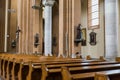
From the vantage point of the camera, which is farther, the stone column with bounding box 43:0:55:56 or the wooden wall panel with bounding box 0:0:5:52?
the wooden wall panel with bounding box 0:0:5:52

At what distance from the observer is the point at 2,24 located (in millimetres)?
20438

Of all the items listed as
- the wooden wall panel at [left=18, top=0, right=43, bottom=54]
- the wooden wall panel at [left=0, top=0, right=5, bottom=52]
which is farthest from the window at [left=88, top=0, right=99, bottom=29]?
the wooden wall panel at [left=0, top=0, right=5, bottom=52]

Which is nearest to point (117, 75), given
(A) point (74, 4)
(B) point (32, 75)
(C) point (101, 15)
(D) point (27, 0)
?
(B) point (32, 75)

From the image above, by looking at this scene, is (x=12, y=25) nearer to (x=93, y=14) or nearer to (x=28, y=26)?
(x=28, y=26)

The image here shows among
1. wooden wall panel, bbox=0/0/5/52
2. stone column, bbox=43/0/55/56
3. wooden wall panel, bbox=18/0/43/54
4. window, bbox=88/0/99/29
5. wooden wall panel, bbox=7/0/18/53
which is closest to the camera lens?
stone column, bbox=43/0/55/56

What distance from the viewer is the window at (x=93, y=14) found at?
15.0 meters

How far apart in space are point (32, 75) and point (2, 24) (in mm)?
17166

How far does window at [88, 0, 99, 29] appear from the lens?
15047mm

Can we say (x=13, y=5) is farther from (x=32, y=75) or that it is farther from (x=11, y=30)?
(x=32, y=75)

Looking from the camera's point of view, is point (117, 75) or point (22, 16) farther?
point (22, 16)

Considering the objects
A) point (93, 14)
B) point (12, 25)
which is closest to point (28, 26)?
point (12, 25)

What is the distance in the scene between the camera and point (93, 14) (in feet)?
51.1

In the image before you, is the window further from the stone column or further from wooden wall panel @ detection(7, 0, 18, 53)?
wooden wall panel @ detection(7, 0, 18, 53)

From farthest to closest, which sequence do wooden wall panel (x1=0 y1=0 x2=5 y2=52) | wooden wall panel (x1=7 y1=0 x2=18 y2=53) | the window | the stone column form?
wooden wall panel (x1=0 y1=0 x2=5 y2=52) < wooden wall panel (x1=7 y1=0 x2=18 y2=53) < the window < the stone column
